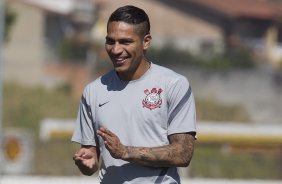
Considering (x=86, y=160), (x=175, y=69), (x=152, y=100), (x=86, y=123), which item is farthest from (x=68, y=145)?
(x=175, y=69)

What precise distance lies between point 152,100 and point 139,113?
0.10 metres

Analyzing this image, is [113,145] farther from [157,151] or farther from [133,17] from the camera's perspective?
[133,17]

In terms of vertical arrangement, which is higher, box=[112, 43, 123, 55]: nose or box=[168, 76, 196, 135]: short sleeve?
box=[112, 43, 123, 55]: nose

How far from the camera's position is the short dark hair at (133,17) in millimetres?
6168

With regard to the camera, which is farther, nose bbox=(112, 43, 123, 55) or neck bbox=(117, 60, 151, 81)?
neck bbox=(117, 60, 151, 81)

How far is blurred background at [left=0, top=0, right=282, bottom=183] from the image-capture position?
1661cm

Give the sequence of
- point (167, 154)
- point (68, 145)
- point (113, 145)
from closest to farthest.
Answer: point (113, 145) → point (167, 154) → point (68, 145)

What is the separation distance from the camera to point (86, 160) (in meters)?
6.25

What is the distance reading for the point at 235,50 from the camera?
37.8 m

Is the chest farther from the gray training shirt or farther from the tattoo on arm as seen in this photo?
the tattoo on arm

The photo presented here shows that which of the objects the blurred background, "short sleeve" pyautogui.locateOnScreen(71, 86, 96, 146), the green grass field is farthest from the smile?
the blurred background

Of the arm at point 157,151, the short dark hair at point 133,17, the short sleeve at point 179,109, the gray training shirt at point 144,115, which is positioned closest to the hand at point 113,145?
the arm at point 157,151

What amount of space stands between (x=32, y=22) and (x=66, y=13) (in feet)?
11.8

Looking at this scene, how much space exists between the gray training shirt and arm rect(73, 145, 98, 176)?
59 millimetres
